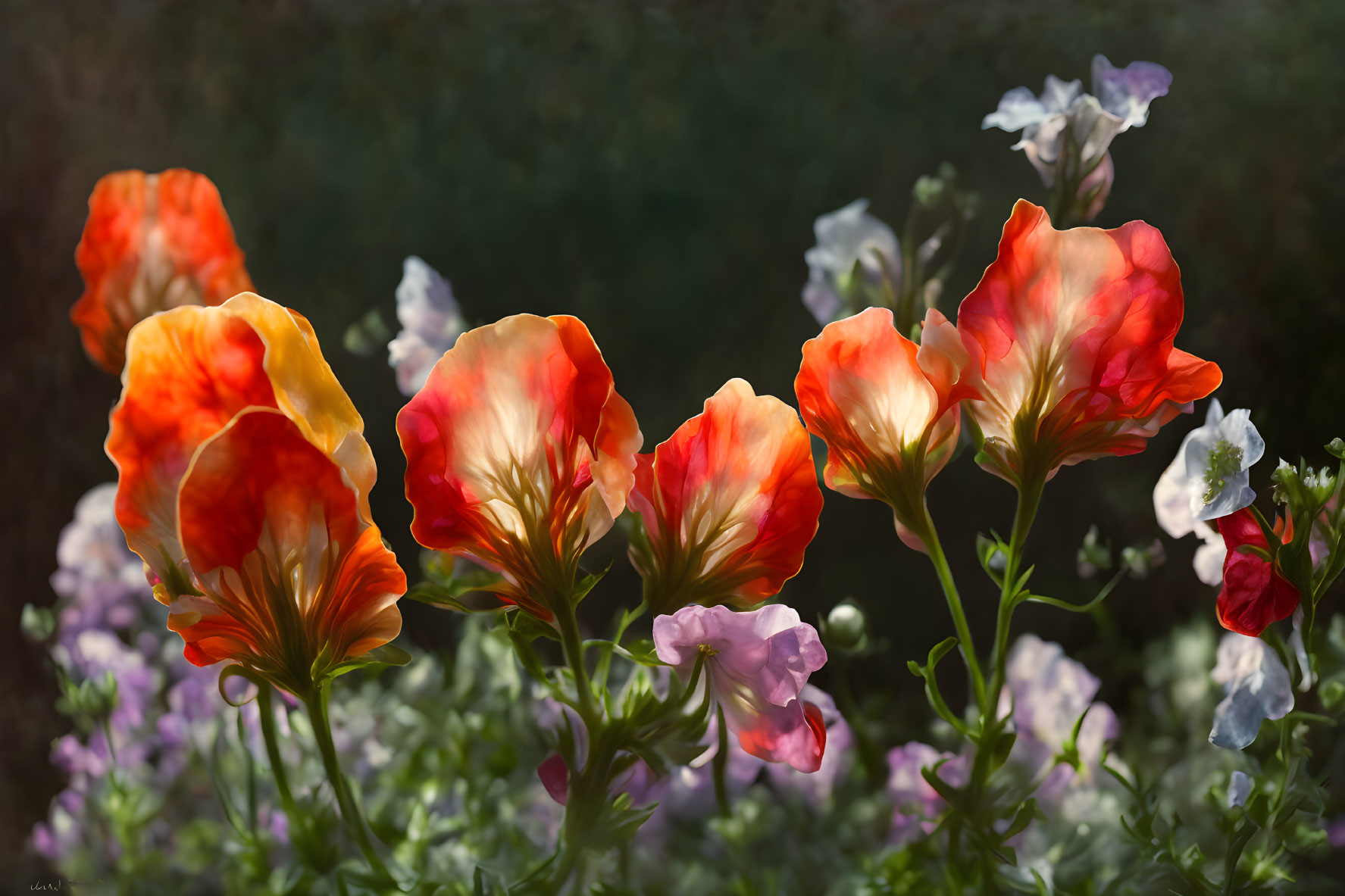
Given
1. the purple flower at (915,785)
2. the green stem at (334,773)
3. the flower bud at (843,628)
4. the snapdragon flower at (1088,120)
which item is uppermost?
the snapdragon flower at (1088,120)

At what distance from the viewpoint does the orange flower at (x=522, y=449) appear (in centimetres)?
27

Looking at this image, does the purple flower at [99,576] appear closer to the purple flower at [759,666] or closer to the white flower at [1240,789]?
the purple flower at [759,666]

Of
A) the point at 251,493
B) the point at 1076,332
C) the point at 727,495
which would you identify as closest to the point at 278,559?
the point at 251,493

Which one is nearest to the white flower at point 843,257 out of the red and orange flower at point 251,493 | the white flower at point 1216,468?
the white flower at point 1216,468

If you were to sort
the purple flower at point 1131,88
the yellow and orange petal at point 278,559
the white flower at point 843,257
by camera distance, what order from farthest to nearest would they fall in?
1. the white flower at point 843,257
2. the purple flower at point 1131,88
3. the yellow and orange petal at point 278,559

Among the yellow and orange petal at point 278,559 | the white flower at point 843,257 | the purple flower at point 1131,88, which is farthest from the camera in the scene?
the white flower at point 843,257

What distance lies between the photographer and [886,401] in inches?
11.9

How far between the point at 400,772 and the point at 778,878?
0.20 meters

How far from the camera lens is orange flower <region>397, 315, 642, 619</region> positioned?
27 cm

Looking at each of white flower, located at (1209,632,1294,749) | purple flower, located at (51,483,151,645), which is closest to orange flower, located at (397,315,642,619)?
white flower, located at (1209,632,1294,749)

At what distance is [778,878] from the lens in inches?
17.3

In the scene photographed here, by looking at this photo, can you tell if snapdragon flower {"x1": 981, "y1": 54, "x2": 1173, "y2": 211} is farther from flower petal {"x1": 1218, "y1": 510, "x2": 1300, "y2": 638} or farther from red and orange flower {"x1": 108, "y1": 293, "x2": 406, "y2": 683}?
red and orange flower {"x1": 108, "y1": 293, "x2": 406, "y2": 683}

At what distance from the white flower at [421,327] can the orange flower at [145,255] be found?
0.08 meters

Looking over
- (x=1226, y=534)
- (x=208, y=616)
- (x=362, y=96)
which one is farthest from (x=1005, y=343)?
(x=362, y=96)
